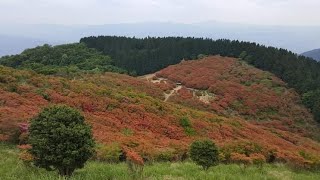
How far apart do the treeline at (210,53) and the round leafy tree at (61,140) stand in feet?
199

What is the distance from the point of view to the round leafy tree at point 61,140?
38.8ft

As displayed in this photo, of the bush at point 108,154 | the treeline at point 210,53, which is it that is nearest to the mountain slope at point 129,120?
the bush at point 108,154

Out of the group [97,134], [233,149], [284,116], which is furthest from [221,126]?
[284,116]

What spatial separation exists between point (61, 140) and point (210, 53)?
288ft

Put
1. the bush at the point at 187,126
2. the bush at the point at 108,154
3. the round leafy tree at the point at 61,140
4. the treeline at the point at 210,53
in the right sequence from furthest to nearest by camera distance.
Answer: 1. the treeline at the point at 210,53
2. the bush at the point at 187,126
3. the bush at the point at 108,154
4. the round leafy tree at the point at 61,140

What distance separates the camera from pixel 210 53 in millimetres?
98188

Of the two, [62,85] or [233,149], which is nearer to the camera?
[233,149]

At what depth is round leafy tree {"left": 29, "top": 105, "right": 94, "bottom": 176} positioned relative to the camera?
1184 cm

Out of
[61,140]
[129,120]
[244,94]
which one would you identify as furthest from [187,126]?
[244,94]

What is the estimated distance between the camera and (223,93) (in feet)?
226

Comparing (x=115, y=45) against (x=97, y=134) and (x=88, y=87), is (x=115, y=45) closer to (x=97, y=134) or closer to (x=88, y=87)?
(x=88, y=87)

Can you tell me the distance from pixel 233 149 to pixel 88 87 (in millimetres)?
19182

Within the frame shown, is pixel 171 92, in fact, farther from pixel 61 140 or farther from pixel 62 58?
pixel 61 140

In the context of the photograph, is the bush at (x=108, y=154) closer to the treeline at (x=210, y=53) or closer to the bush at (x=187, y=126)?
the bush at (x=187, y=126)
